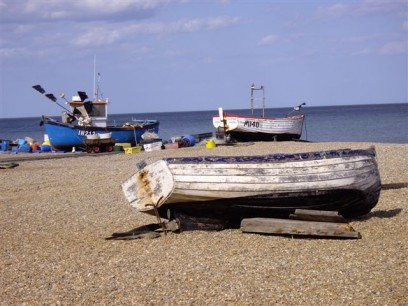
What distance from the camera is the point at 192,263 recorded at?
8.80 metres

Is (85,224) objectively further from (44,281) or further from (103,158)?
(103,158)

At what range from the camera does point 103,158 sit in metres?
27.3

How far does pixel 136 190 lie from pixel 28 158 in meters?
19.6

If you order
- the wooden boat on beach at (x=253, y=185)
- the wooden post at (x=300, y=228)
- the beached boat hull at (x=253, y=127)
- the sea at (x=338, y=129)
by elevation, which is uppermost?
the wooden boat on beach at (x=253, y=185)

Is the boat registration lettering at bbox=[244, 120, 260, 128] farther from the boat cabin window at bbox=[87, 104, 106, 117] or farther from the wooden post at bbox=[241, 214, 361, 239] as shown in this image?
the wooden post at bbox=[241, 214, 361, 239]

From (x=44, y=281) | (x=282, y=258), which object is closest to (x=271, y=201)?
(x=282, y=258)

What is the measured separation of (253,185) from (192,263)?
1844 millimetres

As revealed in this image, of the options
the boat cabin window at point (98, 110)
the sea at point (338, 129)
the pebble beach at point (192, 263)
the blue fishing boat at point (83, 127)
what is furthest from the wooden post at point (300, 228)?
the sea at point (338, 129)

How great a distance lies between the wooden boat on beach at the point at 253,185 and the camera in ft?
33.5

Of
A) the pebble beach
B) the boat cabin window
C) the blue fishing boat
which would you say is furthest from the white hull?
the boat cabin window

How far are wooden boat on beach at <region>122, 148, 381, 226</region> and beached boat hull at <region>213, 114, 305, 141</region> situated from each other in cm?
2298

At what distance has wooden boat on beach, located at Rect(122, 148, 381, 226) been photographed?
33.5 feet

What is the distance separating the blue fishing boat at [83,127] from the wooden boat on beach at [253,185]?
69.7 feet

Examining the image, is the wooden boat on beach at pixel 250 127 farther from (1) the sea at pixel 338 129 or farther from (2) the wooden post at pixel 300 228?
(2) the wooden post at pixel 300 228
